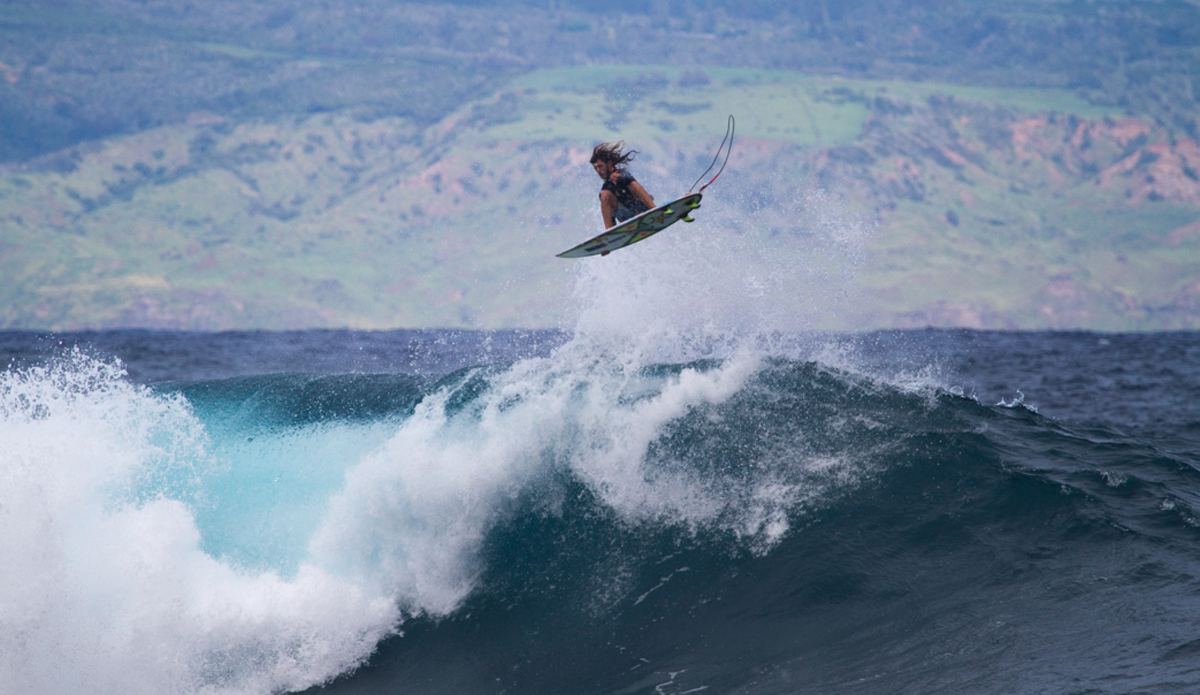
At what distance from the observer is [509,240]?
11156cm

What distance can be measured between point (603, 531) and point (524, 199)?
107m

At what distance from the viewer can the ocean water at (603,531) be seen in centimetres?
823

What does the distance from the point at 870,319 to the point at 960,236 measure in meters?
26.7

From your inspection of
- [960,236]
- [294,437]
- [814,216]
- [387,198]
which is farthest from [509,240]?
[294,437]

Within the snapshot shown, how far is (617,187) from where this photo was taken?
1054cm

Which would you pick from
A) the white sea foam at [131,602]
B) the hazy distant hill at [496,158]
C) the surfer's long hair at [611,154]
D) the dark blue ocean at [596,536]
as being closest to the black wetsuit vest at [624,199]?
the surfer's long hair at [611,154]

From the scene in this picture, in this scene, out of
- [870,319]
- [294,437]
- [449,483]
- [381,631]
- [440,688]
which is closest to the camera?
[440,688]

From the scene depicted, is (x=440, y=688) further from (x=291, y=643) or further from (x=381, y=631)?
(x=291, y=643)

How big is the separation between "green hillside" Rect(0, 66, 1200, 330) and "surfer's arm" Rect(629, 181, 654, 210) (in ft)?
Result: 269

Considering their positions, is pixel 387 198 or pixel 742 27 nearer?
pixel 387 198

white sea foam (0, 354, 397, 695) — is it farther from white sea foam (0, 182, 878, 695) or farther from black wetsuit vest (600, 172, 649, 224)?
black wetsuit vest (600, 172, 649, 224)

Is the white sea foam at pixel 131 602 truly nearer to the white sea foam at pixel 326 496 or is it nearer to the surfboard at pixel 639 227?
the white sea foam at pixel 326 496

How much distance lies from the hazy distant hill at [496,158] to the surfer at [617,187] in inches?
2981

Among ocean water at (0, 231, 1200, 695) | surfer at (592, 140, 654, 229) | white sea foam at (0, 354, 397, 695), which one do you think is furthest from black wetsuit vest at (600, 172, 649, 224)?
white sea foam at (0, 354, 397, 695)
